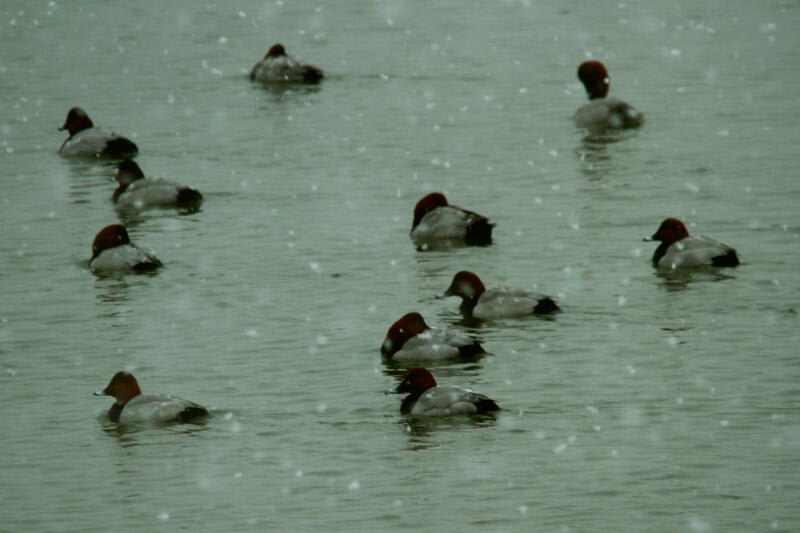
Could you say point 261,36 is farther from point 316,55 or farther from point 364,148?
point 364,148

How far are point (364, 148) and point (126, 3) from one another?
21.9 metres

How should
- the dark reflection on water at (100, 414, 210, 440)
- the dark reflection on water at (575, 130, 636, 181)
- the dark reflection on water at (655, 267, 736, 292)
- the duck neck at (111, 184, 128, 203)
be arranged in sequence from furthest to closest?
1. the dark reflection on water at (575, 130, 636, 181)
2. the duck neck at (111, 184, 128, 203)
3. the dark reflection on water at (655, 267, 736, 292)
4. the dark reflection on water at (100, 414, 210, 440)

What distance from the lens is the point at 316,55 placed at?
1704 inches

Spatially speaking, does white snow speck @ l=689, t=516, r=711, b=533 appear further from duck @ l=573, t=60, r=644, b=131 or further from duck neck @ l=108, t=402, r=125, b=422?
duck @ l=573, t=60, r=644, b=131

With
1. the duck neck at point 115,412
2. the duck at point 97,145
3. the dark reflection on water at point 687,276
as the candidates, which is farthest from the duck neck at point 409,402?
the duck at point 97,145

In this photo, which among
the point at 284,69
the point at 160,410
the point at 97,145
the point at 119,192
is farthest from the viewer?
the point at 284,69

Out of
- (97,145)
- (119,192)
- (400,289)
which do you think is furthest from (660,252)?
(97,145)

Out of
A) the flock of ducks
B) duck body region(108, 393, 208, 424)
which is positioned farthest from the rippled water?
the flock of ducks

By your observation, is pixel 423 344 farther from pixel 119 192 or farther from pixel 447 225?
pixel 119 192

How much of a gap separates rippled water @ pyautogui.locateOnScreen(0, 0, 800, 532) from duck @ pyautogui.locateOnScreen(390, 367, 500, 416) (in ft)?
0.56

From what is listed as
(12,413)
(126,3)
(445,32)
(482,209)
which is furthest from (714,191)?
(126,3)

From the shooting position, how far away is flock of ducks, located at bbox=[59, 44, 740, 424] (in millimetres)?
17344

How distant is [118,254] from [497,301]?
19.3 feet

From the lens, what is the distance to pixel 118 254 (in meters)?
23.9
